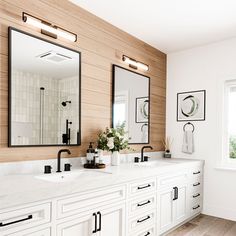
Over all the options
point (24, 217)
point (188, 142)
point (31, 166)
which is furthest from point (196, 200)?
point (24, 217)

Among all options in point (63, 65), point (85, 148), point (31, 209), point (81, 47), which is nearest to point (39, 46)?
point (63, 65)

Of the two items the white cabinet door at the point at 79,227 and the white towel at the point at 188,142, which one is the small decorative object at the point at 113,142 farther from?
the white towel at the point at 188,142

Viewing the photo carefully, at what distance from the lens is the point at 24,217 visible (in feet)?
5.11

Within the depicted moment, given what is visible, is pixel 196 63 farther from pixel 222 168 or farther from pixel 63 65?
pixel 63 65

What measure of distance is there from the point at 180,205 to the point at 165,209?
1.24ft

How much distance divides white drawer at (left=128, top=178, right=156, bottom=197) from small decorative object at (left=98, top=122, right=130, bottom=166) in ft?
1.50

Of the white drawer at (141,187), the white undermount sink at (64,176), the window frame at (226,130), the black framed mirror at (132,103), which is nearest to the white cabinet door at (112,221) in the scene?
the white drawer at (141,187)

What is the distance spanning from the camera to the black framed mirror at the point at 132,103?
3.26 meters

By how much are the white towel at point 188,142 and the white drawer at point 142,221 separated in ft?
4.74

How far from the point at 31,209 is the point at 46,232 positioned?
0.71ft

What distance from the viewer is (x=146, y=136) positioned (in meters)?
3.79

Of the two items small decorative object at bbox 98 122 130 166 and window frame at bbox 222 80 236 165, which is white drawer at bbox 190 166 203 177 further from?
small decorative object at bbox 98 122 130 166

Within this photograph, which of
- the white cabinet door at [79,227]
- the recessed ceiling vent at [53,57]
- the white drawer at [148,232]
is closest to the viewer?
the white cabinet door at [79,227]

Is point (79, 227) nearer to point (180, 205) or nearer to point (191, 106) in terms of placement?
point (180, 205)
